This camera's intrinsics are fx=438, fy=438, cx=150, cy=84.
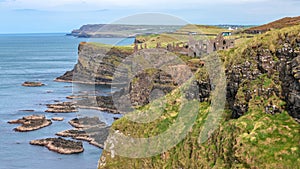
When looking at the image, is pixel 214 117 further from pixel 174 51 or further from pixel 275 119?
pixel 174 51

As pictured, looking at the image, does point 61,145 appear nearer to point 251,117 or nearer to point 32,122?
point 32,122

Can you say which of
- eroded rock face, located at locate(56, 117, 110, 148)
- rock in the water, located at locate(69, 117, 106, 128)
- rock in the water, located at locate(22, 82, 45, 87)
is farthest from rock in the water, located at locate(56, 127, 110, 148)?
rock in the water, located at locate(22, 82, 45, 87)

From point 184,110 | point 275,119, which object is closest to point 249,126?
point 275,119

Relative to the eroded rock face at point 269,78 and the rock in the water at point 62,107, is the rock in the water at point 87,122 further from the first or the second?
the eroded rock face at point 269,78

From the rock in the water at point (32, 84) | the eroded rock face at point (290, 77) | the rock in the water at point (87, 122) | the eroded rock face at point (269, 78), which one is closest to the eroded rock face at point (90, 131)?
the rock in the water at point (87, 122)

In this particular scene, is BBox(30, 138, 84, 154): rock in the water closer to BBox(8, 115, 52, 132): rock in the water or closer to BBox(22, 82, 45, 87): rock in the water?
BBox(8, 115, 52, 132): rock in the water

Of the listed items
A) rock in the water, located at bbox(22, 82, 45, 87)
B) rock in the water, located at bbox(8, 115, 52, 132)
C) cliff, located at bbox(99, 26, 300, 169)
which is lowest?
rock in the water, located at bbox(8, 115, 52, 132)

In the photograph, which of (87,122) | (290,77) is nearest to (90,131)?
(87,122)
